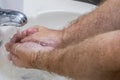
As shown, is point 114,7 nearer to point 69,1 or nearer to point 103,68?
point 69,1

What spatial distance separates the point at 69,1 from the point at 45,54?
1.05 feet

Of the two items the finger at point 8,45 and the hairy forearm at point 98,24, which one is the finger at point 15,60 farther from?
the hairy forearm at point 98,24

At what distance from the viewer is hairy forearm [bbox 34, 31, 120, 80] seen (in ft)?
1.76

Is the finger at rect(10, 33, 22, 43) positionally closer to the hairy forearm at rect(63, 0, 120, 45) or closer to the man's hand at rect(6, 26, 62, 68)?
the man's hand at rect(6, 26, 62, 68)

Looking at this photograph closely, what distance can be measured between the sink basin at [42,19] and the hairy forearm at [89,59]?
12 cm

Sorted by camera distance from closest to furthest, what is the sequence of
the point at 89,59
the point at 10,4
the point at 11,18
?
the point at 89,59
the point at 11,18
the point at 10,4

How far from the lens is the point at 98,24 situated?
81 cm

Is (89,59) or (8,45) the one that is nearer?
(89,59)

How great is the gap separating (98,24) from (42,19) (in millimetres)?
172

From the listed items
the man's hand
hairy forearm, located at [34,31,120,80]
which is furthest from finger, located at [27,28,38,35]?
hairy forearm, located at [34,31,120,80]

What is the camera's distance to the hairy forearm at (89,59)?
54cm

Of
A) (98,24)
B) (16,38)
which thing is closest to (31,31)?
(16,38)

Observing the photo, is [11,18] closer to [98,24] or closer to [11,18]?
[11,18]

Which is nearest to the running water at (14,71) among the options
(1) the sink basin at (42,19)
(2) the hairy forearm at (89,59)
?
(1) the sink basin at (42,19)
